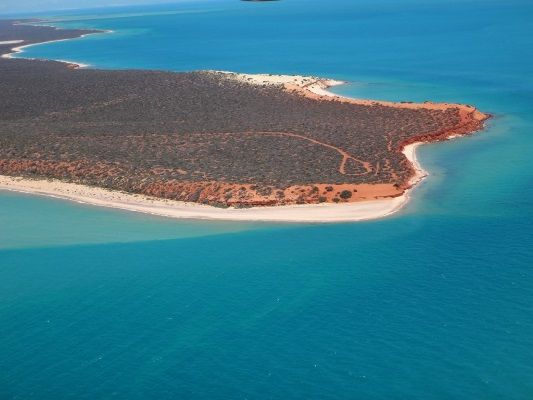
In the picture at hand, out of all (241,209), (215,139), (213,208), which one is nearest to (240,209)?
(241,209)

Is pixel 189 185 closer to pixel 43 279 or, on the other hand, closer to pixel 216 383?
pixel 43 279

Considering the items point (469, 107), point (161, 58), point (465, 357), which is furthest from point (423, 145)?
point (161, 58)

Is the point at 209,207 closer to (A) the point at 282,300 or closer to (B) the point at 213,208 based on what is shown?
(B) the point at 213,208

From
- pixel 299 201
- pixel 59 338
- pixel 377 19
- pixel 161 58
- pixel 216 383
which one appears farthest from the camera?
pixel 377 19

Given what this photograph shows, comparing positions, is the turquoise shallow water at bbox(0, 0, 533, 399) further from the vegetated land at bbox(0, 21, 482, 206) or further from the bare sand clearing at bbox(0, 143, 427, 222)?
the vegetated land at bbox(0, 21, 482, 206)


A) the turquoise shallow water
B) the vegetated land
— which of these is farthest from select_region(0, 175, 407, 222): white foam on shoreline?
the turquoise shallow water

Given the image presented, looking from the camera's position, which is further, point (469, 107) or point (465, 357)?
point (469, 107)
